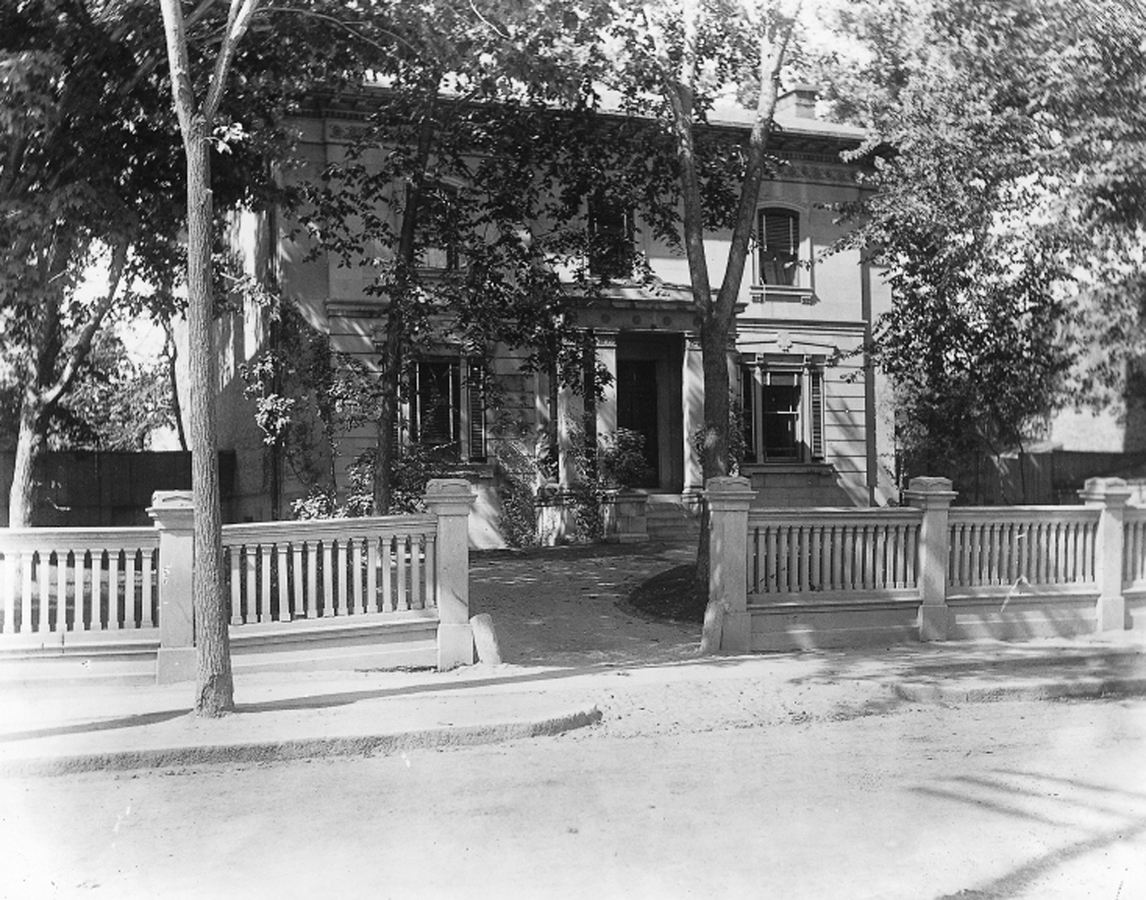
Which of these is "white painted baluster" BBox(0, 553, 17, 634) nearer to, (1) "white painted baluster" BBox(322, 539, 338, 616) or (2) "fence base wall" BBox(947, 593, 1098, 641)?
(1) "white painted baluster" BBox(322, 539, 338, 616)

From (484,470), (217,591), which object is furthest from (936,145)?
(217,591)

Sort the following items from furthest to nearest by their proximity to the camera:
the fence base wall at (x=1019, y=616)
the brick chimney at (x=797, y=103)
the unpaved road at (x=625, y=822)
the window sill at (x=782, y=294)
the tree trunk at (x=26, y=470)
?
the brick chimney at (x=797, y=103) → the window sill at (x=782, y=294) → the tree trunk at (x=26, y=470) → the fence base wall at (x=1019, y=616) → the unpaved road at (x=625, y=822)

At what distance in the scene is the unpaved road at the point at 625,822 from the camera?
5.20m

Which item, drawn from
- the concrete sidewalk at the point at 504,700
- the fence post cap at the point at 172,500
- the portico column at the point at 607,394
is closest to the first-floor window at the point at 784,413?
the portico column at the point at 607,394

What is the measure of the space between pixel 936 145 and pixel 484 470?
34.1 feet

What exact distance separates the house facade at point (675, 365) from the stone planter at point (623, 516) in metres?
1.06

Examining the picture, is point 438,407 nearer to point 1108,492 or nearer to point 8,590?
point 1108,492

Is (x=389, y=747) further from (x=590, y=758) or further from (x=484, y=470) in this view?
(x=484, y=470)

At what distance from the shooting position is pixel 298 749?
7770mm

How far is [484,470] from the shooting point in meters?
22.9

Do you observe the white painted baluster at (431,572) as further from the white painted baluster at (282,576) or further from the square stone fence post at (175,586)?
the square stone fence post at (175,586)

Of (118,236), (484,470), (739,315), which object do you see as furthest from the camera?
(739,315)

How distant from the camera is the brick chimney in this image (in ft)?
88.9

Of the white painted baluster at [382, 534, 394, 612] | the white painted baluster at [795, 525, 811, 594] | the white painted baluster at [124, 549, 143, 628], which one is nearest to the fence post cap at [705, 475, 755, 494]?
the white painted baluster at [795, 525, 811, 594]
